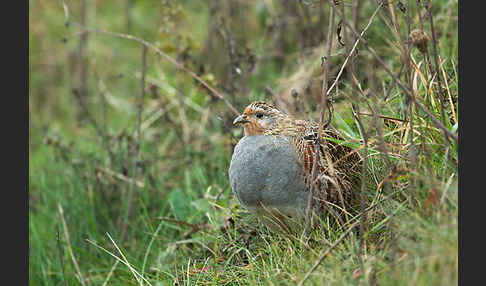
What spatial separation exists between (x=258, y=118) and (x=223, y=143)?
163cm

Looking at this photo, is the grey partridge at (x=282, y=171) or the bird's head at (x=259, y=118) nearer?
the grey partridge at (x=282, y=171)

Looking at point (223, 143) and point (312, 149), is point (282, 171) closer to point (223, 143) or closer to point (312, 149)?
point (312, 149)

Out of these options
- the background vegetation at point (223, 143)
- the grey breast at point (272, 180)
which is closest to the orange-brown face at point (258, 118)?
the grey breast at point (272, 180)

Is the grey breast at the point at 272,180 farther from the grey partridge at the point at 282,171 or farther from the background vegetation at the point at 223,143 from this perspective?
the background vegetation at the point at 223,143

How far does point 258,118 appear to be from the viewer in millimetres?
3002

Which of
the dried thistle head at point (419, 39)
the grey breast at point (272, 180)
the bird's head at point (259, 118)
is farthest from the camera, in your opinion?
the bird's head at point (259, 118)

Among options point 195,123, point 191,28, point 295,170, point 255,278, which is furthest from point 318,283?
point 191,28

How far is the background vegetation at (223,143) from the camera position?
93.9 inches

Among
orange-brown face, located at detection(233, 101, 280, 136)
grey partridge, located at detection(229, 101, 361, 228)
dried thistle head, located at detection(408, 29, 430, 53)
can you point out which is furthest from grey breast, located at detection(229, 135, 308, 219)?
dried thistle head, located at detection(408, 29, 430, 53)

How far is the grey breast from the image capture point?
9.07 ft

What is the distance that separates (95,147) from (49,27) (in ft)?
10.6

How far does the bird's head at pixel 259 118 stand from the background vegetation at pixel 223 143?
338 mm

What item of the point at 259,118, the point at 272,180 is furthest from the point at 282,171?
the point at 259,118

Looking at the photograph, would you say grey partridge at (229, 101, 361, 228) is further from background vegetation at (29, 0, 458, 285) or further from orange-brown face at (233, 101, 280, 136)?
background vegetation at (29, 0, 458, 285)
